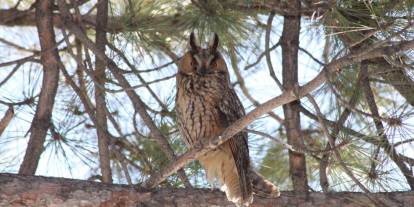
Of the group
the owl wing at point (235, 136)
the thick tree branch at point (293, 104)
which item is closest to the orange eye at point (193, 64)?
the owl wing at point (235, 136)

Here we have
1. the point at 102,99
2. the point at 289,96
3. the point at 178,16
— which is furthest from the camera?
the point at 178,16

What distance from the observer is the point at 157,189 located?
112 inches

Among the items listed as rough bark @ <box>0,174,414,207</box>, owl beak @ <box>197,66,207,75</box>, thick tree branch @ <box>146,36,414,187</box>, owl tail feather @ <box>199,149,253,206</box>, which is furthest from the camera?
owl beak @ <box>197,66,207,75</box>

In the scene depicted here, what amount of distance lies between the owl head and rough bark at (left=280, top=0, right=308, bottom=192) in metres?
0.31

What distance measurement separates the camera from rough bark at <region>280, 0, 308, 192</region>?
10.5ft

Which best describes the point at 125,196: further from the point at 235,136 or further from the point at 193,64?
the point at 193,64

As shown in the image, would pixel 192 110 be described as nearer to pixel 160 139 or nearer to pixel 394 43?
pixel 160 139

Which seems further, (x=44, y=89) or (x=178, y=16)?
(x=178, y=16)

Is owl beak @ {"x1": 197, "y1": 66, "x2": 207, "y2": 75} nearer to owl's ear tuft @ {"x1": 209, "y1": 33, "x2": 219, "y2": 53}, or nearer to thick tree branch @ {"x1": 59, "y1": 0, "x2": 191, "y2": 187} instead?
owl's ear tuft @ {"x1": 209, "y1": 33, "x2": 219, "y2": 53}

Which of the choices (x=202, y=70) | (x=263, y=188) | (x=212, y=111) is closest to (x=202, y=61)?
(x=202, y=70)

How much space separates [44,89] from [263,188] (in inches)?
44.0

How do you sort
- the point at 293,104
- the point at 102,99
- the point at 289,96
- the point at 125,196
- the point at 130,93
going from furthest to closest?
1. the point at 293,104
2. the point at 102,99
3. the point at 130,93
4. the point at 125,196
5. the point at 289,96

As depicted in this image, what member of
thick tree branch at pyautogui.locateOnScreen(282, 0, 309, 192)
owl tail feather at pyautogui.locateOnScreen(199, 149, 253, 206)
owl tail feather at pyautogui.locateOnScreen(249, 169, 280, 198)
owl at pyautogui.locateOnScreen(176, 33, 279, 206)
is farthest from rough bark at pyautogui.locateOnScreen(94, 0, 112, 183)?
thick tree branch at pyautogui.locateOnScreen(282, 0, 309, 192)

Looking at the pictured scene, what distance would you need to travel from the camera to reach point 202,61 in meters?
3.14
